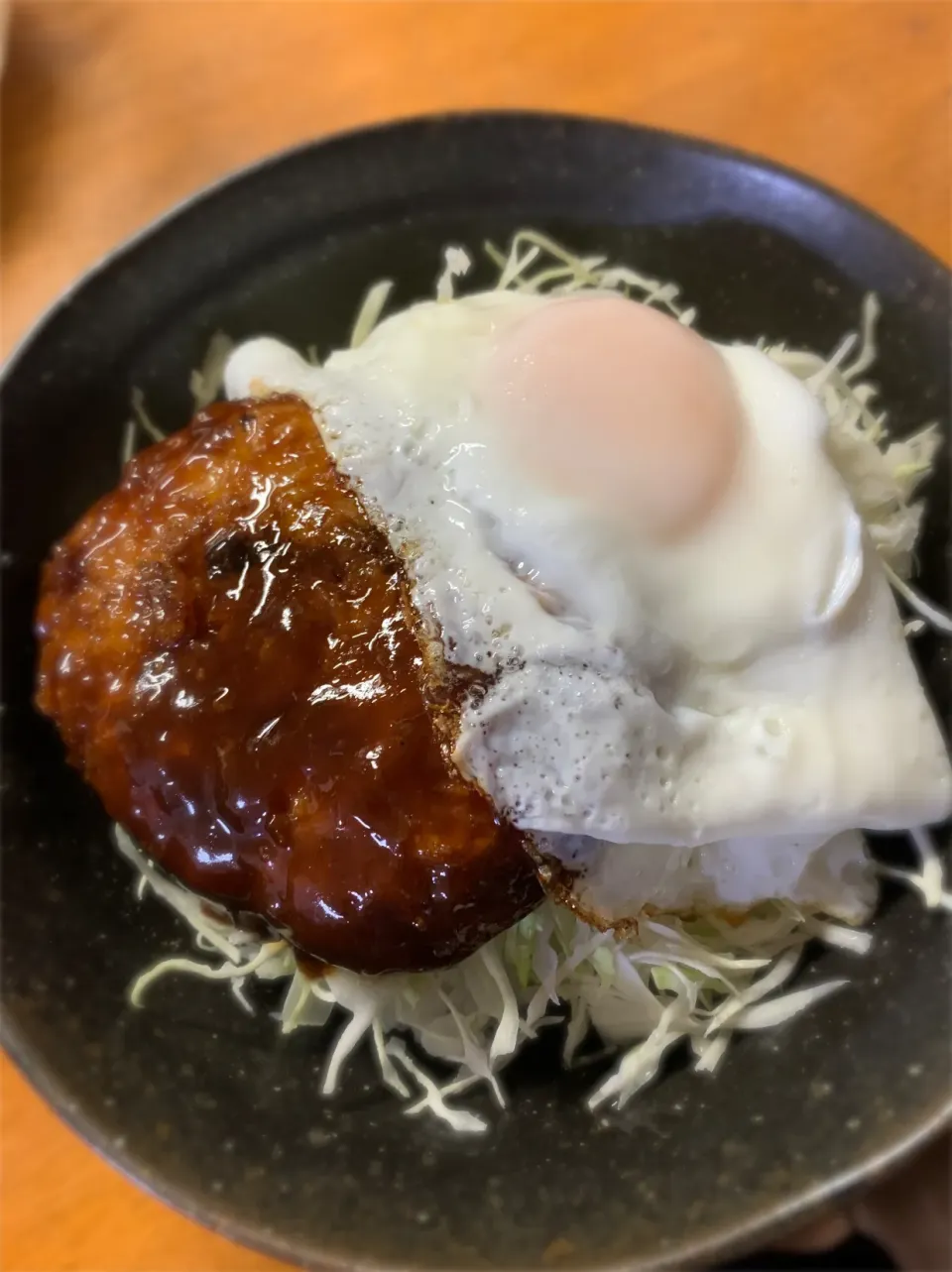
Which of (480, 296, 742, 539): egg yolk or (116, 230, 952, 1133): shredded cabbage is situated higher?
(480, 296, 742, 539): egg yolk

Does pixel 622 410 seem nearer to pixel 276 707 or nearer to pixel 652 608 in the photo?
pixel 652 608

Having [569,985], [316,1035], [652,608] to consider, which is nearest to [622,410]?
[652,608]

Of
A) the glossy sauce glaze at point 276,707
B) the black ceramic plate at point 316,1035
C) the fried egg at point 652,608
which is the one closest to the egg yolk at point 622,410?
the fried egg at point 652,608

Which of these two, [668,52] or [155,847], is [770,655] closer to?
[155,847]

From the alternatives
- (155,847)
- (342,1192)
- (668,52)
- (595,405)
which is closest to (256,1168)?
(342,1192)

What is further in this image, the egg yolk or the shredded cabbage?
the shredded cabbage

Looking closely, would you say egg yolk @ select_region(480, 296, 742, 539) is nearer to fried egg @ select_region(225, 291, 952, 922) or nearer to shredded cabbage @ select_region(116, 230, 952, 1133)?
fried egg @ select_region(225, 291, 952, 922)

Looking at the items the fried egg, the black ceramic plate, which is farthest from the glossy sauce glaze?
the black ceramic plate
